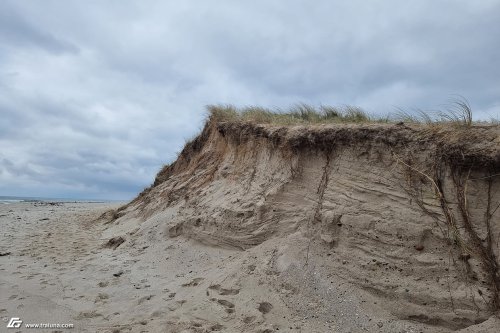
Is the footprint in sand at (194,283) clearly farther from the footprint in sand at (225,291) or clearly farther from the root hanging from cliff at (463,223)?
the root hanging from cliff at (463,223)

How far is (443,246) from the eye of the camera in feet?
16.6

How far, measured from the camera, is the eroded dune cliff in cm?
Result: 480

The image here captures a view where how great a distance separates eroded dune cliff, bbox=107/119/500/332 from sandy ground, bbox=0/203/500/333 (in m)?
0.02

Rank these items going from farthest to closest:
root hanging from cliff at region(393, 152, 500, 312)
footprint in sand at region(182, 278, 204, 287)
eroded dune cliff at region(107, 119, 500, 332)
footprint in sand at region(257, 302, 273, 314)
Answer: footprint in sand at region(182, 278, 204, 287) → footprint in sand at region(257, 302, 273, 314) → eroded dune cliff at region(107, 119, 500, 332) → root hanging from cliff at region(393, 152, 500, 312)

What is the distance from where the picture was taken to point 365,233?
18.5ft

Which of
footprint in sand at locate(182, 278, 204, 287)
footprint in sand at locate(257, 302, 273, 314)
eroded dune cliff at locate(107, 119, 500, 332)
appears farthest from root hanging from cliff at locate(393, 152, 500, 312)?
footprint in sand at locate(182, 278, 204, 287)

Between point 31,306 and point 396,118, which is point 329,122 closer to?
point 396,118

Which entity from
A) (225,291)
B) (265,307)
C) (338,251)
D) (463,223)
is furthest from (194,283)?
(463,223)

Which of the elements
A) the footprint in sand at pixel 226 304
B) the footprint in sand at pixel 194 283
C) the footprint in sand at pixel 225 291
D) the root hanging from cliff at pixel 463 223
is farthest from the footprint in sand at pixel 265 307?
the root hanging from cliff at pixel 463 223

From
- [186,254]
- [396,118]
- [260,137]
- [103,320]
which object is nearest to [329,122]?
→ [396,118]

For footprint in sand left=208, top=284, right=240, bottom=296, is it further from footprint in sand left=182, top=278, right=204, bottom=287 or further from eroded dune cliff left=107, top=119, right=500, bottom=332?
footprint in sand left=182, top=278, right=204, bottom=287

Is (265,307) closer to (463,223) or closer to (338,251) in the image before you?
(338,251)

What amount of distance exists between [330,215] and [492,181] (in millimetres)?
2111

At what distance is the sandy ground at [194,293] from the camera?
4.85m
